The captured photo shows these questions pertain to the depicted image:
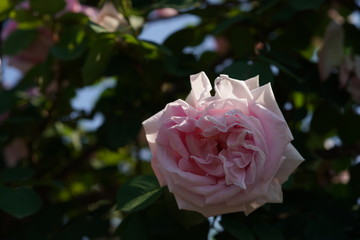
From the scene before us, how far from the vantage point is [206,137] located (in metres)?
0.82

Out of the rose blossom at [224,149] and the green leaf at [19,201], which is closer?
the rose blossom at [224,149]

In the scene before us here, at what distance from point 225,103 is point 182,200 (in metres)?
0.16

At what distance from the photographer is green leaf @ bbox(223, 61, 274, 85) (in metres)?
0.97

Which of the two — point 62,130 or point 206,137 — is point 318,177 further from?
point 62,130

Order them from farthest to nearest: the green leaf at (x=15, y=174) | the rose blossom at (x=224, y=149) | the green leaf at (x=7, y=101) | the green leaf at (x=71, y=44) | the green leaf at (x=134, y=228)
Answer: the green leaf at (x=7, y=101)
the green leaf at (x=71, y=44)
the green leaf at (x=15, y=174)
the green leaf at (x=134, y=228)
the rose blossom at (x=224, y=149)

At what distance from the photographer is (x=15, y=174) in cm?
112

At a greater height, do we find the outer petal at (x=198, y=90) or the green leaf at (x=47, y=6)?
the outer petal at (x=198, y=90)

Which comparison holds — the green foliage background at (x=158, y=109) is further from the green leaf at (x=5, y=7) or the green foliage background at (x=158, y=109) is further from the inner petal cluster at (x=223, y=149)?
the inner petal cluster at (x=223, y=149)

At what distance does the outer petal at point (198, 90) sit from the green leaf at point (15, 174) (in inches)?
18.1

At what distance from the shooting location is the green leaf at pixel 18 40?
1360 mm

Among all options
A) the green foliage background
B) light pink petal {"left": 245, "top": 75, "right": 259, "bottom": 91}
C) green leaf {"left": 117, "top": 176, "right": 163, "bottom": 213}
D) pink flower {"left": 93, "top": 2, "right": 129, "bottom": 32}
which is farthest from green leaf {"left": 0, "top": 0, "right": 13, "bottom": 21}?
light pink petal {"left": 245, "top": 75, "right": 259, "bottom": 91}

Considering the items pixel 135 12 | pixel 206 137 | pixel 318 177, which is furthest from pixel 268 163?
pixel 318 177

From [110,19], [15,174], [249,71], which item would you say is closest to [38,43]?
[110,19]

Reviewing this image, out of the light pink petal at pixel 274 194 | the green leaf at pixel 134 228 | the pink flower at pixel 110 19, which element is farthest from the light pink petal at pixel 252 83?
the pink flower at pixel 110 19
